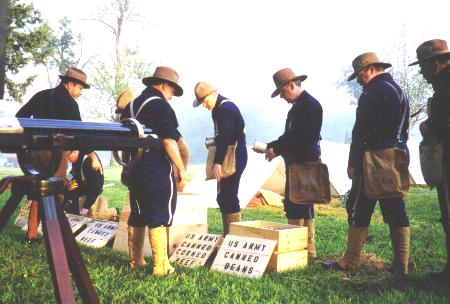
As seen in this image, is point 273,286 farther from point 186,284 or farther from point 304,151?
point 304,151

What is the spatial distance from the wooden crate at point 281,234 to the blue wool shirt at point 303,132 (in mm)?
871

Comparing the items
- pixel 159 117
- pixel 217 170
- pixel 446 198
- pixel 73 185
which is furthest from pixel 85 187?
pixel 446 198

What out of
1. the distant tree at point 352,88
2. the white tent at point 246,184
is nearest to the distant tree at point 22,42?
the white tent at point 246,184

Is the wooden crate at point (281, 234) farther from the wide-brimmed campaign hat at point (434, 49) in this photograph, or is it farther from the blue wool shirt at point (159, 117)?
the wide-brimmed campaign hat at point (434, 49)

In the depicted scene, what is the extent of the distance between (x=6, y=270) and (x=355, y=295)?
10.6 feet

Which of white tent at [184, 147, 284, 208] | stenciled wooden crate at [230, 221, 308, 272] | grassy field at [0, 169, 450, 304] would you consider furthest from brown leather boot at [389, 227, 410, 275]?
white tent at [184, 147, 284, 208]

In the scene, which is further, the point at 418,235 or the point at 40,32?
the point at 40,32

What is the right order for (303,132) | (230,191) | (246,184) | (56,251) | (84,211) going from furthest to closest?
(246,184)
(84,211)
(230,191)
(303,132)
(56,251)

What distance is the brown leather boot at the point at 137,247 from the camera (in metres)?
4.46

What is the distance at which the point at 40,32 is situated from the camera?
80.0 ft

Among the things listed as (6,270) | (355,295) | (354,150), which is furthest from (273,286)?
(6,270)

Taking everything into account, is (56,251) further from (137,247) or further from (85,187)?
(85,187)

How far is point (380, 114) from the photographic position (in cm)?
439

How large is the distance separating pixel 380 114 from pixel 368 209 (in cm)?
96
